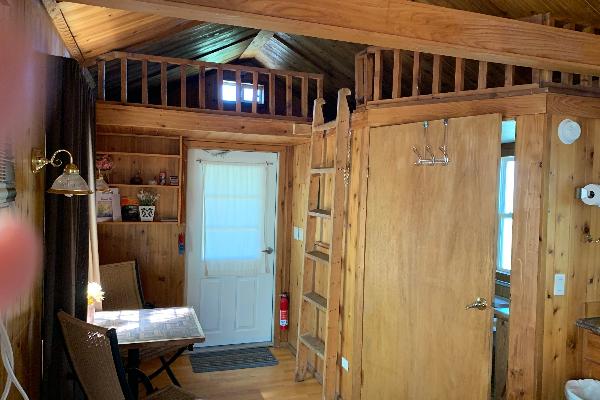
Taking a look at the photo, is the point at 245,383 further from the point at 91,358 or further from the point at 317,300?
the point at 91,358

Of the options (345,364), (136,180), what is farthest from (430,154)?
(136,180)

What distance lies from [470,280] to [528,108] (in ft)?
3.38

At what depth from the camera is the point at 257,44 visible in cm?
502


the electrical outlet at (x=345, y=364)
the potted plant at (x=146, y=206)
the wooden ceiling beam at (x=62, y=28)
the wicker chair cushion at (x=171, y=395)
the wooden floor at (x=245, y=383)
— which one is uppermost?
the wooden ceiling beam at (x=62, y=28)

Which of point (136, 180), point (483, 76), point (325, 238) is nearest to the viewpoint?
point (483, 76)

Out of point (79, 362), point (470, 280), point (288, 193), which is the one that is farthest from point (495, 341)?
point (79, 362)

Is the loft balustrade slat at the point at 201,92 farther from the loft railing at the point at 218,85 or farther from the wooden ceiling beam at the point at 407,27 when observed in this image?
the wooden ceiling beam at the point at 407,27

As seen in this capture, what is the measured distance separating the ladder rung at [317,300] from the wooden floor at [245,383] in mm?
777

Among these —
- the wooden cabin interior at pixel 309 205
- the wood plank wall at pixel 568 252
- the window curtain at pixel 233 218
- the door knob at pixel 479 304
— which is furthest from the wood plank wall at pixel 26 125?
the window curtain at pixel 233 218

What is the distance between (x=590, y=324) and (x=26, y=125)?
9.67ft

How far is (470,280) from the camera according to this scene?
2.83 metres

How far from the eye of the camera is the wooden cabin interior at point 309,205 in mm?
2021

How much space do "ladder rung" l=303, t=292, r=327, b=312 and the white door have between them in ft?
3.74

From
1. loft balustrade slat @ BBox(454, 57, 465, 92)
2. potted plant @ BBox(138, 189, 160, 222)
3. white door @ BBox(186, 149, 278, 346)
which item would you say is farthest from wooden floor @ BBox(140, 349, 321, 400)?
loft balustrade slat @ BBox(454, 57, 465, 92)
